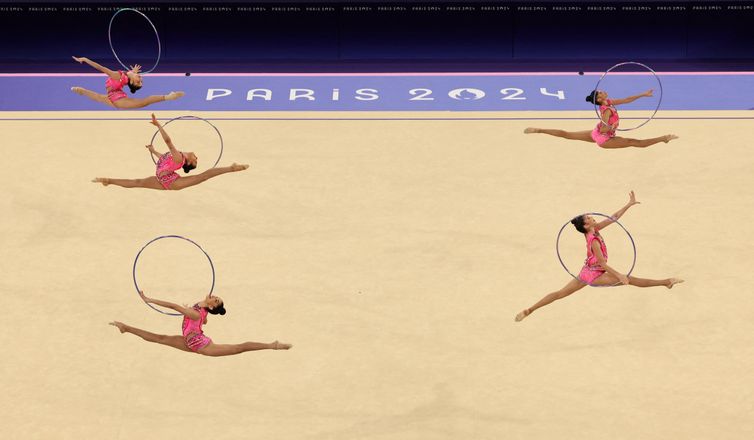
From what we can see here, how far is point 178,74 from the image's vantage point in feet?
122

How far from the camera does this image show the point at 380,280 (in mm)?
28312

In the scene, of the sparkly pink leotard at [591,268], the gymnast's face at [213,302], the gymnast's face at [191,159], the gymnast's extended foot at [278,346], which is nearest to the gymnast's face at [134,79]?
the gymnast's face at [191,159]

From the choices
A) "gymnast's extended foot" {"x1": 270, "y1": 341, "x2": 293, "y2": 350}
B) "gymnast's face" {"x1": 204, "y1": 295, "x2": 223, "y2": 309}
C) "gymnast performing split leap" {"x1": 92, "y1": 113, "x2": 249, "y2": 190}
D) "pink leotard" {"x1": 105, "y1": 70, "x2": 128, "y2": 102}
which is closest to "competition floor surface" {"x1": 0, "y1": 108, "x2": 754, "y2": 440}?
"gymnast's extended foot" {"x1": 270, "y1": 341, "x2": 293, "y2": 350}

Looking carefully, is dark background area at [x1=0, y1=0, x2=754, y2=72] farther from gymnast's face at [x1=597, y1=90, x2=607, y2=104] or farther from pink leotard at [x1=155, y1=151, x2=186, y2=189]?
pink leotard at [x1=155, y1=151, x2=186, y2=189]

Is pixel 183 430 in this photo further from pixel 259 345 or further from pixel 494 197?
pixel 494 197

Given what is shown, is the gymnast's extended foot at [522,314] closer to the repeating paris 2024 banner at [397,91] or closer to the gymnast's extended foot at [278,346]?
the gymnast's extended foot at [278,346]

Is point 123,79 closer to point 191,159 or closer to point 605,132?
point 191,159

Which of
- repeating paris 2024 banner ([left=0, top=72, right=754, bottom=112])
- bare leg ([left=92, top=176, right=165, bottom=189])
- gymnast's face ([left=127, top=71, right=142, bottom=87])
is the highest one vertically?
gymnast's face ([left=127, top=71, right=142, bottom=87])

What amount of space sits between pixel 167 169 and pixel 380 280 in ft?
14.2

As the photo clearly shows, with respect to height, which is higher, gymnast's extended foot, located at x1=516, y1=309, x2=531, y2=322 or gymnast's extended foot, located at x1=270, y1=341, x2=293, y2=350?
gymnast's extended foot, located at x1=270, y1=341, x2=293, y2=350

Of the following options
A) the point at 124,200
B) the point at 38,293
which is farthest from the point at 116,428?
the point at 124,200

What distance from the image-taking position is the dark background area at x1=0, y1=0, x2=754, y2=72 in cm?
3816

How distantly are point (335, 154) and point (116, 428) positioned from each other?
1048cm

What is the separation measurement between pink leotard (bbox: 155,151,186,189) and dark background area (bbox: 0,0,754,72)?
1101cm
